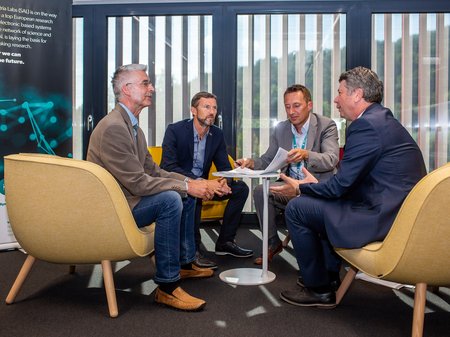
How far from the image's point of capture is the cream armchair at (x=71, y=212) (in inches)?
82.7

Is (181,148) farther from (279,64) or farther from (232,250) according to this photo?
(279,64)

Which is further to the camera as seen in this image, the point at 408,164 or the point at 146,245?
the point at 146,245

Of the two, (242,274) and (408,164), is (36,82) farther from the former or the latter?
(408,164)

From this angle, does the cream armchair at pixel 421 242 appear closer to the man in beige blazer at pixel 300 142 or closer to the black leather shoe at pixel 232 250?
the man in beige blazer at pixel 300 142

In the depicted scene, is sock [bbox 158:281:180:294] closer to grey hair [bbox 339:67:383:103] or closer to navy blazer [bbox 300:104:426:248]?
navy blazer [bbox 300:104:426:248]

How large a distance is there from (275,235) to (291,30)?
267 cm

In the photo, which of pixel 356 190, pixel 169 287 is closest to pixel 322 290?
pixel 356 190

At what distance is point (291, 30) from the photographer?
16.7ft

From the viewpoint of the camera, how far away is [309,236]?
2340 millimetres

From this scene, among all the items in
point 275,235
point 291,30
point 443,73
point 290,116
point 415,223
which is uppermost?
point 291,30

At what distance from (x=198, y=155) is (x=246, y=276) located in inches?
41.3

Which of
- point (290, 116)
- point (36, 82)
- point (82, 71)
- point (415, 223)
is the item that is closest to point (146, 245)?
point (415, 223)

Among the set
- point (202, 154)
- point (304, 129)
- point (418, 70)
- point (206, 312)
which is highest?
point (418, 70)

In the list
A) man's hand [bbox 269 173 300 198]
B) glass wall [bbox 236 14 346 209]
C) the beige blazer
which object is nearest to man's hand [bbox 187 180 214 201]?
the beige blazer
